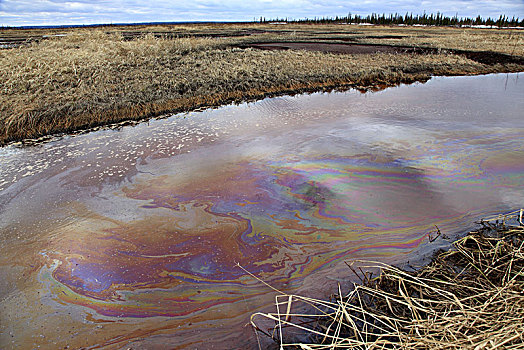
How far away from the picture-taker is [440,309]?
10.6 feet

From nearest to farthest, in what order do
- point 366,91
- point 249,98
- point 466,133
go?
1. point 466,133
2. point 249,98
3. point 366,91

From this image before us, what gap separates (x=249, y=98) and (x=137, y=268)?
37.4ft

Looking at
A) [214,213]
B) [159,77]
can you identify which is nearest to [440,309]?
[214,213]

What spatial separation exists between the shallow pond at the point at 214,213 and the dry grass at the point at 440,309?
0.50 meters

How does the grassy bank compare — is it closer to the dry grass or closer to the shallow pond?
the shallow pond

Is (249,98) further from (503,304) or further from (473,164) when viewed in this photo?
(503,304)

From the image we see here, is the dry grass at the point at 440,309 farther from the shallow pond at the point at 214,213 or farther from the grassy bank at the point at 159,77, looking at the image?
the grassy bank at the point at 159,77

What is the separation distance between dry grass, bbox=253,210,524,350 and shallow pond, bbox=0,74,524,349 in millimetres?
501

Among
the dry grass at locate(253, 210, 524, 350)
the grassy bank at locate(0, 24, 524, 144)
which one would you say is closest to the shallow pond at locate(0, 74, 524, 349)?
the dry grass at locate(253, 210, 524, 350)

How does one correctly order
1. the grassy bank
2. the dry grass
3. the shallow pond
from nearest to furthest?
the dry grass < the shallow pond < the grassy bank

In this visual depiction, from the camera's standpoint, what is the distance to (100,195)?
6.59 m

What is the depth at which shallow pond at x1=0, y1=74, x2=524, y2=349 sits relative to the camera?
3900mm

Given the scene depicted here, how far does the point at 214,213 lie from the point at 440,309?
12.8ft

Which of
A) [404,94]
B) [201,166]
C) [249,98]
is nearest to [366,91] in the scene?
[404,94]
